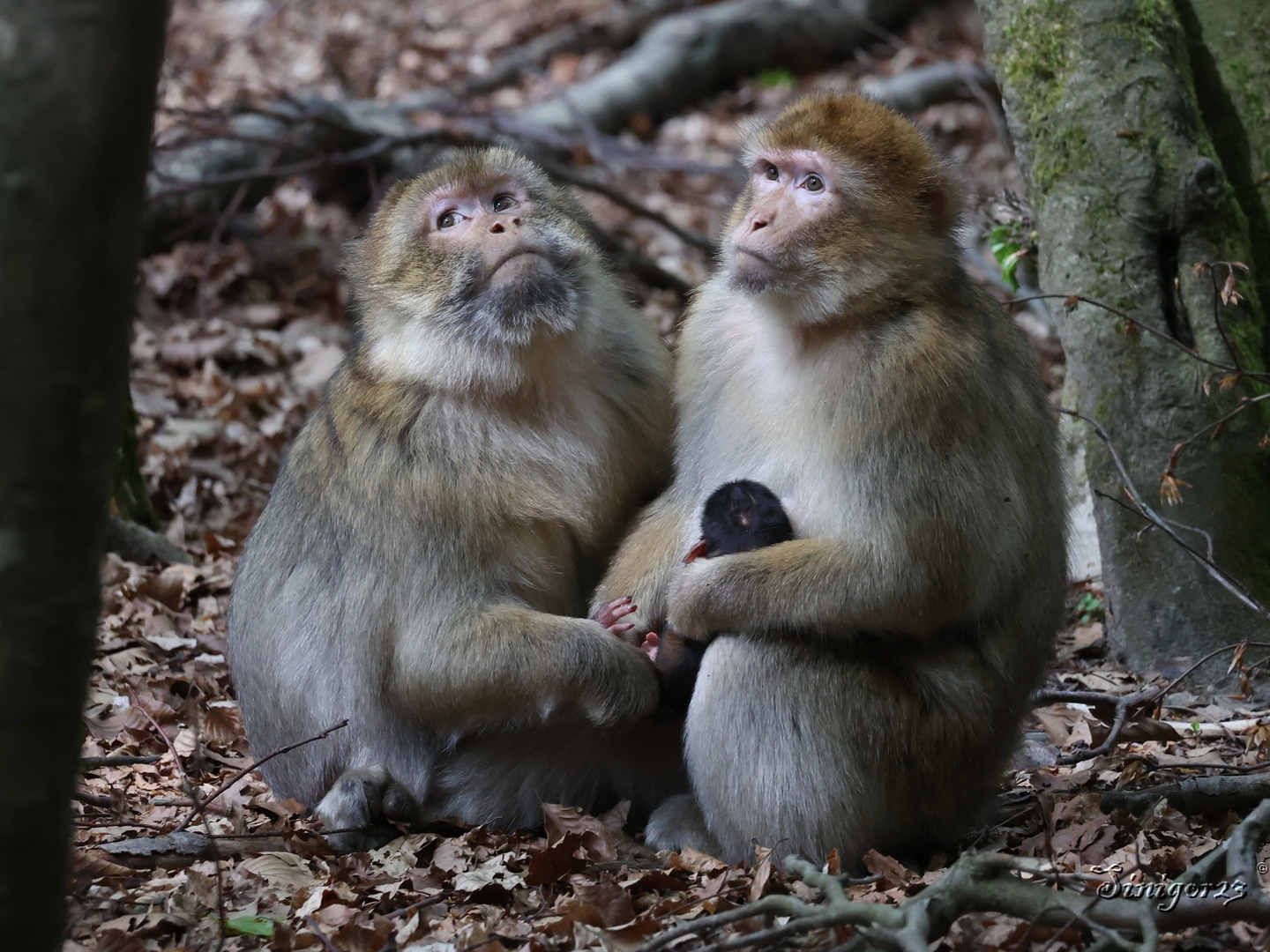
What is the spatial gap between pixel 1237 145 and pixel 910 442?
2.76 metres

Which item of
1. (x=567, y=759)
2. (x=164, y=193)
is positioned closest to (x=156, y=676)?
(x=567, y=759)

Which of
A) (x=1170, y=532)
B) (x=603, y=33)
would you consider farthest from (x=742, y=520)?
(x=603, y=33)

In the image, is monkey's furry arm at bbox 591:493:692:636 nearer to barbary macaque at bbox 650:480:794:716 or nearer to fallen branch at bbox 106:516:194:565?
barbary macaque at bbox 650:480:794:716

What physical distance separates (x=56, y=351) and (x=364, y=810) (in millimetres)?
2494

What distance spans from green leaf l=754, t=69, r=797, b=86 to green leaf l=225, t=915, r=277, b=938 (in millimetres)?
10144

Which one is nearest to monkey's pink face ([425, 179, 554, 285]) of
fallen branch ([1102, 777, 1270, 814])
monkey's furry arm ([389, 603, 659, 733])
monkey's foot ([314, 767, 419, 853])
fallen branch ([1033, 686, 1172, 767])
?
monkey's furry arm ([389, 603, 659, 733])

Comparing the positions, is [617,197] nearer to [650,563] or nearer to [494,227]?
[494,227]

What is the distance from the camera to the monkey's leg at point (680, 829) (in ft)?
14.1

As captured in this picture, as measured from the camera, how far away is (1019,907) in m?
3.20

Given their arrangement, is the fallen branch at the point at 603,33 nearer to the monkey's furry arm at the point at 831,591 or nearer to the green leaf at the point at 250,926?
the monkey's furry arm at the point at 831,591

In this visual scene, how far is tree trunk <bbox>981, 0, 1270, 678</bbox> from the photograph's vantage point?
5199mm

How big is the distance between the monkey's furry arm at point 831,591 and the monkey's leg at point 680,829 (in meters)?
0.74

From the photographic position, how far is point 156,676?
5828 mm

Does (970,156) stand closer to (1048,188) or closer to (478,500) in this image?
(1048,188)
